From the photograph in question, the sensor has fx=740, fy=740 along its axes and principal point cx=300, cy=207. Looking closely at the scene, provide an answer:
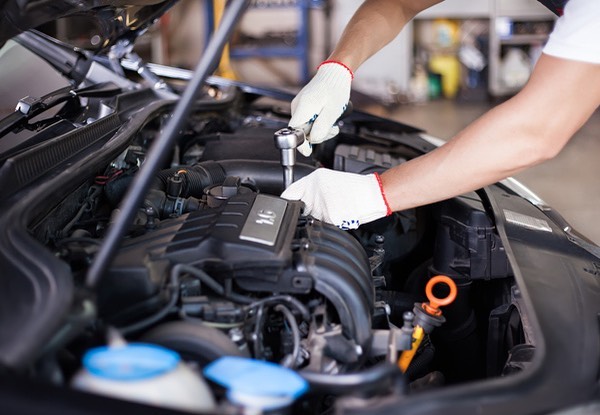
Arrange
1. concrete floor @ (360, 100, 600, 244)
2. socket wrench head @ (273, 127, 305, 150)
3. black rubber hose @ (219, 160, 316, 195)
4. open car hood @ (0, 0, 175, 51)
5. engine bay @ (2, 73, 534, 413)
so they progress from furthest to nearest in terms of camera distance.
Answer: concrete floor @ (360, 100, 600, 244), black rubber hose @ (219, 160, 316, 195), socket wrench head @ (273, 127, 305, 150), open car hood @ (0, 0, 175, 51), engine bay @ (2, 73, 534, 413)

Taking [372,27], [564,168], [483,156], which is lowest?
[564,168]

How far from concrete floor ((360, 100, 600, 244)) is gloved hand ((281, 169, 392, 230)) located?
2.16m

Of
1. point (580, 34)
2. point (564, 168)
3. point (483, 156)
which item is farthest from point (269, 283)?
point (564, 168)

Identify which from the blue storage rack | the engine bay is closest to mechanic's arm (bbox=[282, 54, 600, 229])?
the engine bay

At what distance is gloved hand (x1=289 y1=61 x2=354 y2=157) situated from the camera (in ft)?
5.47

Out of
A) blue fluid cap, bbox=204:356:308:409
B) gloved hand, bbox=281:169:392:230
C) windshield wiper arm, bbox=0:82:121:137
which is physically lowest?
blue fluid cap, bbox=204:356:308:409

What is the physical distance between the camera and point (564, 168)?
14.9ft

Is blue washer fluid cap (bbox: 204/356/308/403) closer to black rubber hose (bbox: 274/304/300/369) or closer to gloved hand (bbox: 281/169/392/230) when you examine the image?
black rubber hose (bbox: 274/304/300/369)

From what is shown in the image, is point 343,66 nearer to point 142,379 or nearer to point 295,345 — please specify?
point 295,345

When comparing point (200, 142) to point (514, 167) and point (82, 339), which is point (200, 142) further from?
point (82, 339)

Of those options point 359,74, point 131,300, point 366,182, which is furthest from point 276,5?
point 131,300

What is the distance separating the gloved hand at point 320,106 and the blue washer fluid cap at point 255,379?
0.80 m

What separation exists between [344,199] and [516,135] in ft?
1.16

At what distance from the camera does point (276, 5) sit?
21.5ft
